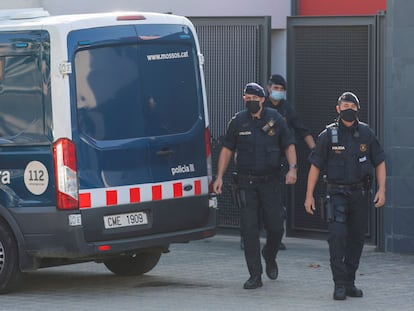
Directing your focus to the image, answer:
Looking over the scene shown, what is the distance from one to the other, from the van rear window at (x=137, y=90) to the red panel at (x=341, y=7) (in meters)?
4.39

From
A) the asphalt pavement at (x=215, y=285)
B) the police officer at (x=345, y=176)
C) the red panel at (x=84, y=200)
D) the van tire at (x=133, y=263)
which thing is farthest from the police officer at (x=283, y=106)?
the red panel at (x=84, y=200)

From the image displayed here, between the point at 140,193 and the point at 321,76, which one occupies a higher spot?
the point at 321,76

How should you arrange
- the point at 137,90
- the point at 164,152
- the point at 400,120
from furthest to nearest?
the point at 400,120 < the point at 164,152 < the point at 137,90

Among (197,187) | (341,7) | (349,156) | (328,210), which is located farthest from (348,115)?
(341,7)

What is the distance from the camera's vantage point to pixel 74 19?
916cm

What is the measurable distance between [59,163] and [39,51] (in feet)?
2.98

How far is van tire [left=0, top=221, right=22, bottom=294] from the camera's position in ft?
30.8

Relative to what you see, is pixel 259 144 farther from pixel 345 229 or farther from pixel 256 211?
pixel 345 229

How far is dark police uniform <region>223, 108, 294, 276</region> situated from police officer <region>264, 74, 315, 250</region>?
1822mm

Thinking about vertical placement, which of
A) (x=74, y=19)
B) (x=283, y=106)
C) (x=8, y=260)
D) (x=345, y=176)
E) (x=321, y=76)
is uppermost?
(x=74, y=19)

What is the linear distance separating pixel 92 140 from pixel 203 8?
6488 mm

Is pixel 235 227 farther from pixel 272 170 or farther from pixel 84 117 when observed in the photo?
pixel 84 117

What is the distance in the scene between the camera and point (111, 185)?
30.4ft

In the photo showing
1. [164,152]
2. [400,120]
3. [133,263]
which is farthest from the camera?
[400,120]
